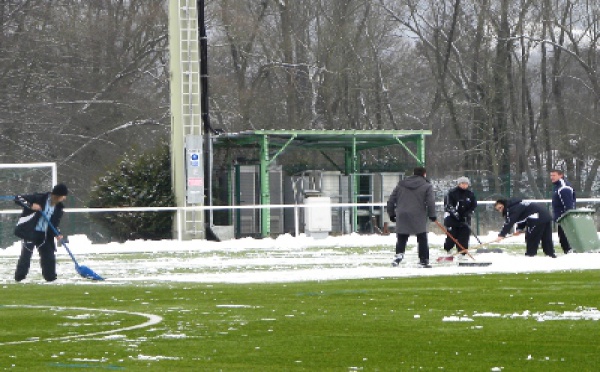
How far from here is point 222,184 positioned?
145 ft

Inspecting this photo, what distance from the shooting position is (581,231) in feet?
80.9

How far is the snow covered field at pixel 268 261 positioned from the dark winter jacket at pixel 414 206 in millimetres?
683

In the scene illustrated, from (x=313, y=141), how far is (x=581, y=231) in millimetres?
20335

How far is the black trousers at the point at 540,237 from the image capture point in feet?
78.5

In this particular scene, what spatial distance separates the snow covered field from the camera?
2055cm

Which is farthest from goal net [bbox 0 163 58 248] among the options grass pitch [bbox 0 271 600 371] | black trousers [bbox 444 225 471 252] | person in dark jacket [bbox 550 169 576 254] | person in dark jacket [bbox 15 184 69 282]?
grass pitch [bbox 0 271 600 371]

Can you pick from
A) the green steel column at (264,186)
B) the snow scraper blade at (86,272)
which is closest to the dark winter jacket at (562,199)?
the snow scraper blade at (86,272)

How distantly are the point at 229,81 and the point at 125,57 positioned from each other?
528 cm

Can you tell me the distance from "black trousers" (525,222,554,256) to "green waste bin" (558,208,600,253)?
82cm

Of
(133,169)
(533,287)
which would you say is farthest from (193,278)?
(133,169)

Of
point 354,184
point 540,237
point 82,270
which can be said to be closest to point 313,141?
point 354,184

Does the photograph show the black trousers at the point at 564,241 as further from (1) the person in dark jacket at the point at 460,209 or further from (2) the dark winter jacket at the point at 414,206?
(2) the dark winter jacket at the point at 414,206

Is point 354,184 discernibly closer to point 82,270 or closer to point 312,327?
point 82,270

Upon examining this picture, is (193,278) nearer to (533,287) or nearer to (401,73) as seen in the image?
(533,287)
